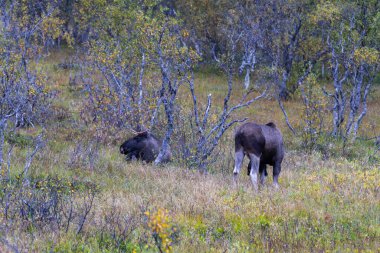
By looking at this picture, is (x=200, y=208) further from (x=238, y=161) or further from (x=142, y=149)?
(x=142, y=149)

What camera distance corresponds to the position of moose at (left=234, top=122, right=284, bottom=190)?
39.9 ft

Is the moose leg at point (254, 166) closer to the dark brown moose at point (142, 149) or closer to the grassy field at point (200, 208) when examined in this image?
the grassy field at point (200, 208)

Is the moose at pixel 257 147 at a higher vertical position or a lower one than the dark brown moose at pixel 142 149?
higher

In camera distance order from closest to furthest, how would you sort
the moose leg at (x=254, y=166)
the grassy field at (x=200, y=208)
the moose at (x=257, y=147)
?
the grassy field at (x=200, y=208)
the moose leg at (x=254, y=166)
the moose at (x=257, y=147)

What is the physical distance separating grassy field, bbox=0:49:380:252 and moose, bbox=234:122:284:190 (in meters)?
0.42

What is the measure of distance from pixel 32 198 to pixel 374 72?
685 inches

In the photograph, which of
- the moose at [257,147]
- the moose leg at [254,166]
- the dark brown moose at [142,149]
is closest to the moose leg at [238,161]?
the moose at [257,147]

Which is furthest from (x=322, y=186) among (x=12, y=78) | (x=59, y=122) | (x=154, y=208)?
(x=59, y=122)

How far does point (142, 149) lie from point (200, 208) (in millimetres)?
6823

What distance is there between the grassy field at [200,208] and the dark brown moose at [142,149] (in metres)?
0.30

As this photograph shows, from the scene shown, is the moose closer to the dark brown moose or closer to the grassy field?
the grassy field

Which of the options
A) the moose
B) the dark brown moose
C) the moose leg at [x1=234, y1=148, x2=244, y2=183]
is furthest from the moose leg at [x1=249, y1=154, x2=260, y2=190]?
the dark brown moose

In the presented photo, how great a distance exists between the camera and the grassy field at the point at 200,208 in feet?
25.6

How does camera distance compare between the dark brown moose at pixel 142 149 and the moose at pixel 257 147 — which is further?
the dark brown moose at pixel 142 149
